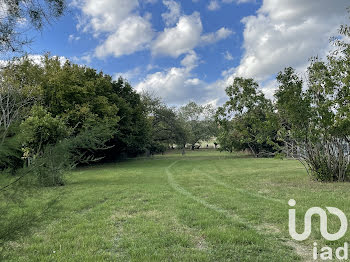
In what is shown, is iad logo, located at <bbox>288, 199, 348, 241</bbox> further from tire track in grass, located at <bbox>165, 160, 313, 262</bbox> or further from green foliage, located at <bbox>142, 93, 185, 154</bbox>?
green foliage, located at <bbox>142, 93, 185, 154</bbox>

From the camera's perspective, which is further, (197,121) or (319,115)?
(197,121)

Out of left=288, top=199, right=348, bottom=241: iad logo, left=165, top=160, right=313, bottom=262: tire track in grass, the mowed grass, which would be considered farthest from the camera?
left=288, top=199, right=348, bottom=241: iad logo

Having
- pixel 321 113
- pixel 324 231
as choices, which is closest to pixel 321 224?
pixel 324 231

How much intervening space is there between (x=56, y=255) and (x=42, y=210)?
209 cm

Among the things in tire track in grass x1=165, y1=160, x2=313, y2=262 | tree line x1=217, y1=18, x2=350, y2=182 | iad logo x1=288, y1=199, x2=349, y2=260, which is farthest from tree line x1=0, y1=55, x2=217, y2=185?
tree line x1=217, y1=18, x2=350, y2=182

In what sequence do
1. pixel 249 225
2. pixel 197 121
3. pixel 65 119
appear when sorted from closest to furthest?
1. pixel 249 225
2. pixel 65 119
3. pixel 197 121

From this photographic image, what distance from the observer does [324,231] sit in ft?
16.3

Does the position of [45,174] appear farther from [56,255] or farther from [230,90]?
[230,90]

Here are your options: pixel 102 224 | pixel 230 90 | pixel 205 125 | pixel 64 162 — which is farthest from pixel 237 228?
pixel 205 125

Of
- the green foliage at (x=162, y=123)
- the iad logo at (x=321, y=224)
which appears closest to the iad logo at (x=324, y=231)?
the iad logo at (x=321, y=224)

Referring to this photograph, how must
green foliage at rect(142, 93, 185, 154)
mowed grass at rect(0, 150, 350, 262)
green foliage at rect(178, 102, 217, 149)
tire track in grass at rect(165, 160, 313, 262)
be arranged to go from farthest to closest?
green foliage at rect(178, 102, 217, 149), green foliage at rect(142, 93, 185, 154), tire track in grass at rect(165, 160, 313, 262), mowed grass at rect(0, 150, 350, 262)

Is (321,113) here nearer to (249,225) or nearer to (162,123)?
(249,225)

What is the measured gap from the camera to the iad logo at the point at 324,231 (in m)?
4.04

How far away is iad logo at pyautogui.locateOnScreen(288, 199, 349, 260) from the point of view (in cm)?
404
